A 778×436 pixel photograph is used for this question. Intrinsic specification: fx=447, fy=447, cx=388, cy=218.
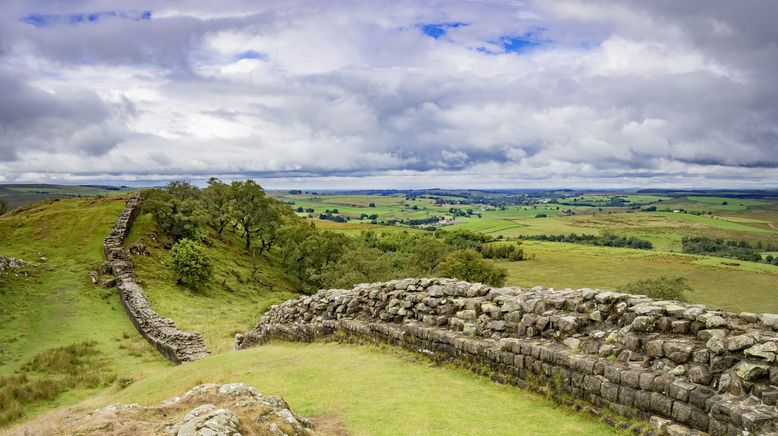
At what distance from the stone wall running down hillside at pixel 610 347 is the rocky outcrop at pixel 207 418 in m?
5.96

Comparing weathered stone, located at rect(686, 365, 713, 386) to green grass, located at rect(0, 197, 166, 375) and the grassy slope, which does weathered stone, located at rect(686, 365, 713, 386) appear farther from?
green grass, located at rect(0, 197, 166, 375)

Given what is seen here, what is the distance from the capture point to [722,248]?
144375 millimetres

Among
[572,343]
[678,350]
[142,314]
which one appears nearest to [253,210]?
[142,314]

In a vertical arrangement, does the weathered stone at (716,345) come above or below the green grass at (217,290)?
above

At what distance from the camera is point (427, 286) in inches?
700

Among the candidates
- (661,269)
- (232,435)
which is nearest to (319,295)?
(232,435)

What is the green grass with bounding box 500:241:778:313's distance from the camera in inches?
2958

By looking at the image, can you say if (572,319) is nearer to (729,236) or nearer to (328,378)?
(328,378)

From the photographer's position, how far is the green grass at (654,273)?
75.1 m

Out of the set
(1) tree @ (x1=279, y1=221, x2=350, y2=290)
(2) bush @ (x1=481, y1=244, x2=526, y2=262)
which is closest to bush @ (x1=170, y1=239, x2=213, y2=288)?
(1) tree @ (x1=279, y1=221, x2=350, y2=290)

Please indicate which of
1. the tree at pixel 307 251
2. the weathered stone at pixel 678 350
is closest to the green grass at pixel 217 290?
the tree at pixel 307 251

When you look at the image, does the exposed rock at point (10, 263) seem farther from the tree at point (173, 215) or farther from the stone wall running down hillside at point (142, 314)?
the tree at point (173, 215)

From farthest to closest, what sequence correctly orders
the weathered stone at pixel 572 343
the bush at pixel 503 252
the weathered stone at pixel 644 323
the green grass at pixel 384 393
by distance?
the bush at pixel 503 252
the weathered stone at pixel 572 343
the weathered stone at pixel 644 323
the green grass at pixel 384 393

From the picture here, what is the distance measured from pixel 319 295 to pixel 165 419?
1391 cm
